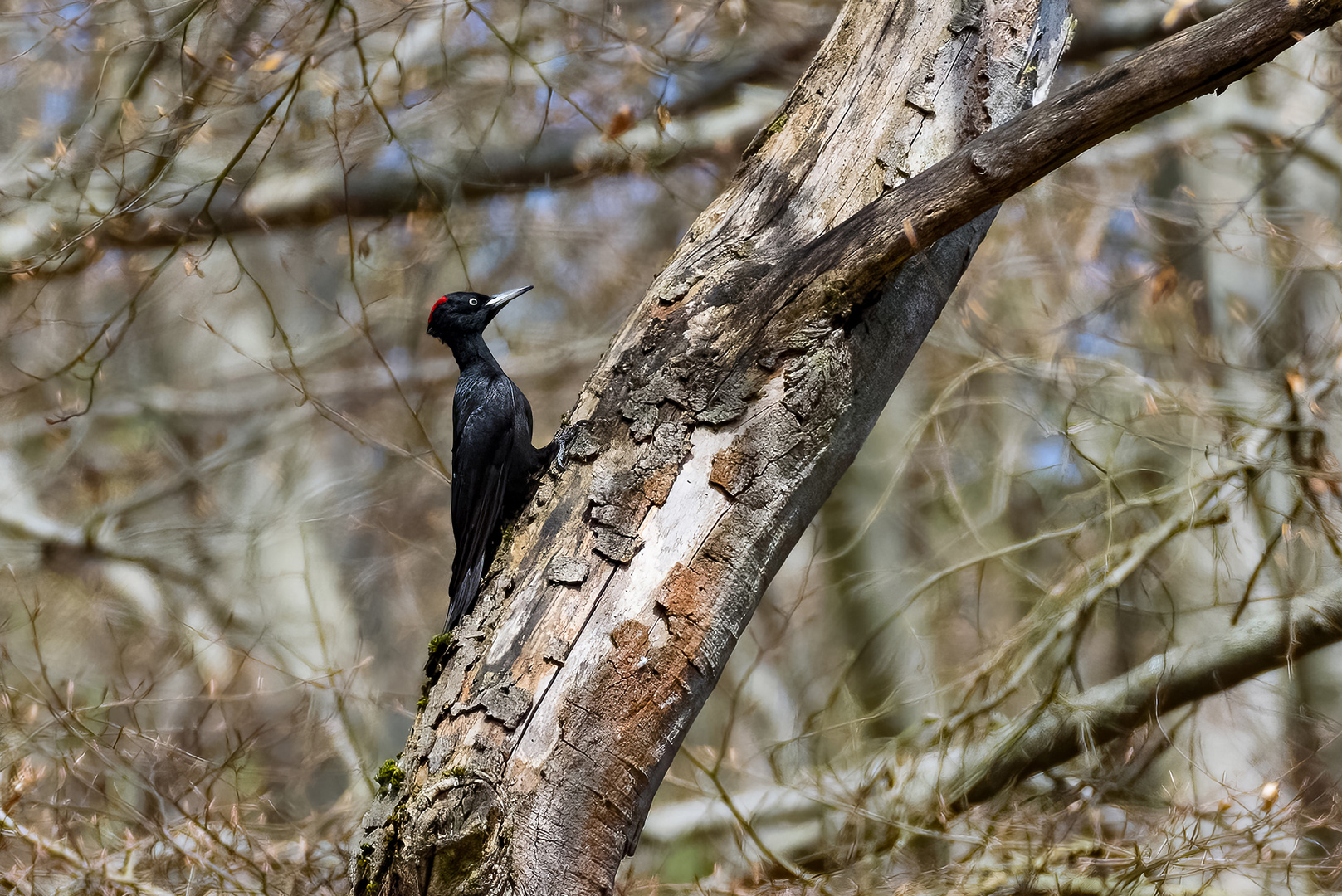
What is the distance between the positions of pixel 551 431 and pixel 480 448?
3683mm

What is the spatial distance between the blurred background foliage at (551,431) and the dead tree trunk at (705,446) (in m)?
1.16

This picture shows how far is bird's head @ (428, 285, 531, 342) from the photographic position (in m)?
3.58

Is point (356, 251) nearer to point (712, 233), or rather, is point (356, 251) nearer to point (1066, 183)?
point (712, 233)

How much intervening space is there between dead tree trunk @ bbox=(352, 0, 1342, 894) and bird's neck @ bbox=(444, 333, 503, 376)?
4.70 ft

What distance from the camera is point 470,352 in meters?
3.60

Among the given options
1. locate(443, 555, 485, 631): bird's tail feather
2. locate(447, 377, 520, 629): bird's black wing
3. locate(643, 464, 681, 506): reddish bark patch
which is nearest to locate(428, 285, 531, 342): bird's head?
locate(447, 377, 520, 629): bird's black wing

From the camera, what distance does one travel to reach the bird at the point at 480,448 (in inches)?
103

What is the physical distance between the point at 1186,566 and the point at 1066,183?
2.59m

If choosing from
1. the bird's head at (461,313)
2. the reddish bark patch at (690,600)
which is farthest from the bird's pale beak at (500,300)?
the reddish bark patch at (690,600)

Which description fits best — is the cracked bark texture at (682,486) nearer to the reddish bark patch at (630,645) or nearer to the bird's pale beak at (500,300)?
the reddish bark patch at (630,645)

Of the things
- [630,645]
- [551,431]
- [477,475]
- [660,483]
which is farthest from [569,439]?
[551,431]

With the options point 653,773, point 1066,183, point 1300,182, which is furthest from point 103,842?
point 1300,182

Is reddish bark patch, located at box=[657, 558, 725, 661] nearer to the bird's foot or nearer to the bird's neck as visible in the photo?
the bird's foot

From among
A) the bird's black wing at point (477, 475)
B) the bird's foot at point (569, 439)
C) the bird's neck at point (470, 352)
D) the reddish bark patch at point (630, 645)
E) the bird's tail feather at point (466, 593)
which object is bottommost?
the reddish bark patch at point (630, 645)
